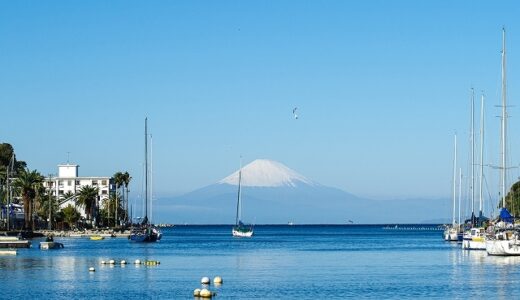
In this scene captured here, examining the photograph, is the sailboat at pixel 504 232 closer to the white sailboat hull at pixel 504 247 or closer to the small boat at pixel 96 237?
the white sailboat hull at pixel 504 247

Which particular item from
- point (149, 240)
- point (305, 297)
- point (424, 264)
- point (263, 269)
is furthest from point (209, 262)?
point (149, 240)

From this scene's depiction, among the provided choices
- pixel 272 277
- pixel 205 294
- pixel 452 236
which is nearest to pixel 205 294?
pixel 205 294

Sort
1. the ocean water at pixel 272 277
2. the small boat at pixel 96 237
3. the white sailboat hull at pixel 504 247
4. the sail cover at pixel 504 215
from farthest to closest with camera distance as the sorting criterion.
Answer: the small boat at pixel 96 237 < the sail cover at pixel 504 215 < the white sailboat hull at pixel 504 247 < the ocean water at pixel 272 277

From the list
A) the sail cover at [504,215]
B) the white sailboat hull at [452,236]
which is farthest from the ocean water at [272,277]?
the white sailboat hull at [452,236]

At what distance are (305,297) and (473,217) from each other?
81551 mm

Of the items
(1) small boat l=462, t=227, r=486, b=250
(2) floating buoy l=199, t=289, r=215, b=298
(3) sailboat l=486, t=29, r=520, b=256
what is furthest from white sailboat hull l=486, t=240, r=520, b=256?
(2) floating buoy l=199, t=289, r=215, b=298

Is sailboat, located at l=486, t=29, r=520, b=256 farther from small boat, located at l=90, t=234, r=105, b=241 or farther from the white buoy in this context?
small boat, located at l=90, t=234, r=105, b=241

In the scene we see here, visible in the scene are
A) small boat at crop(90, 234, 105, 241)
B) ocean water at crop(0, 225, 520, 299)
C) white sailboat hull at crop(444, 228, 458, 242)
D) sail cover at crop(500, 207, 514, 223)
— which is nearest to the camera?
ocean water at crop(0, 225, 520, 299)

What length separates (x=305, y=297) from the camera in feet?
214

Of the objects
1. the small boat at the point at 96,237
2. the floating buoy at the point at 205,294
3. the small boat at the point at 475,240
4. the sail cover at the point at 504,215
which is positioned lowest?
the small boat at the point at 96,237

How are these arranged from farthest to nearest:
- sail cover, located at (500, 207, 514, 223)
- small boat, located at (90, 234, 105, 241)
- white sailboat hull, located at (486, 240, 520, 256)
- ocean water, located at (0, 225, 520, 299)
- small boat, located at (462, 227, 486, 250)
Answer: small boat, located at (90, 234, 105, 241) < small boat, located at (462, 227, 486, 250) < sail cover, located at (500, 207, 514, 223) < white sailboat hull, located at (486, 240, 520, 256) < ocean water, located at (0, 225, 520, 299)

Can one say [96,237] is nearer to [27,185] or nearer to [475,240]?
[27,185]

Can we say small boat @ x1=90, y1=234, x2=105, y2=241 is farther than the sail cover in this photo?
Yes

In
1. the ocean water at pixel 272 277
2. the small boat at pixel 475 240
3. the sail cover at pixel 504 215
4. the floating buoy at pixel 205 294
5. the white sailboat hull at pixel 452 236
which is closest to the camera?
the floating buoy at pixel 205 294
